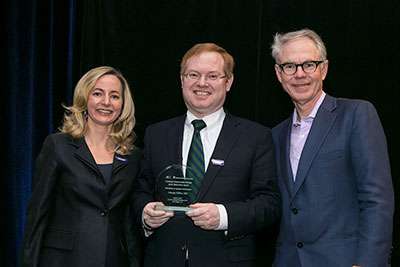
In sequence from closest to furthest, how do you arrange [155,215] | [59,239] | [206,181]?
1. [155,215]
2. [206,181]
3. [59,239]

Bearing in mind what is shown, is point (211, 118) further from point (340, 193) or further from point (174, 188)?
point (340, 193)

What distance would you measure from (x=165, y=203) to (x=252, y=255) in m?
0.52

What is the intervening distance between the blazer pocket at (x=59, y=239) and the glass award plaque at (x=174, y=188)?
1.79 feet

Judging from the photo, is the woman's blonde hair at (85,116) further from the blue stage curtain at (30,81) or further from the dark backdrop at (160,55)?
the blue stage curtain at (30,81)

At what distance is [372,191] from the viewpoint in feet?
7.44

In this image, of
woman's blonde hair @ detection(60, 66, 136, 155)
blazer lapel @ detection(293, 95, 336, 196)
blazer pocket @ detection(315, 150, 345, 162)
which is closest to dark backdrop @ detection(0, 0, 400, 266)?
woman's blonde hair @ detection(60, 66, 136, 155)

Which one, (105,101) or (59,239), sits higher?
(105,101)

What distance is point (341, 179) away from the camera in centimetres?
239

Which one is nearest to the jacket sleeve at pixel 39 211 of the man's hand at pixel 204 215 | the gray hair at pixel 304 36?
the man's hand at pixel 204 215

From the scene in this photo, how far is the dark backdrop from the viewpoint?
3631 mm

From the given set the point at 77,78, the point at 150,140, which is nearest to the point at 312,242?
the point at 150,140

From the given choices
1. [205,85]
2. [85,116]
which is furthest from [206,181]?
[85,116]

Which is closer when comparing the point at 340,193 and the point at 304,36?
the point at 340,193

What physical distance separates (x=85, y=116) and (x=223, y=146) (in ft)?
2.74
